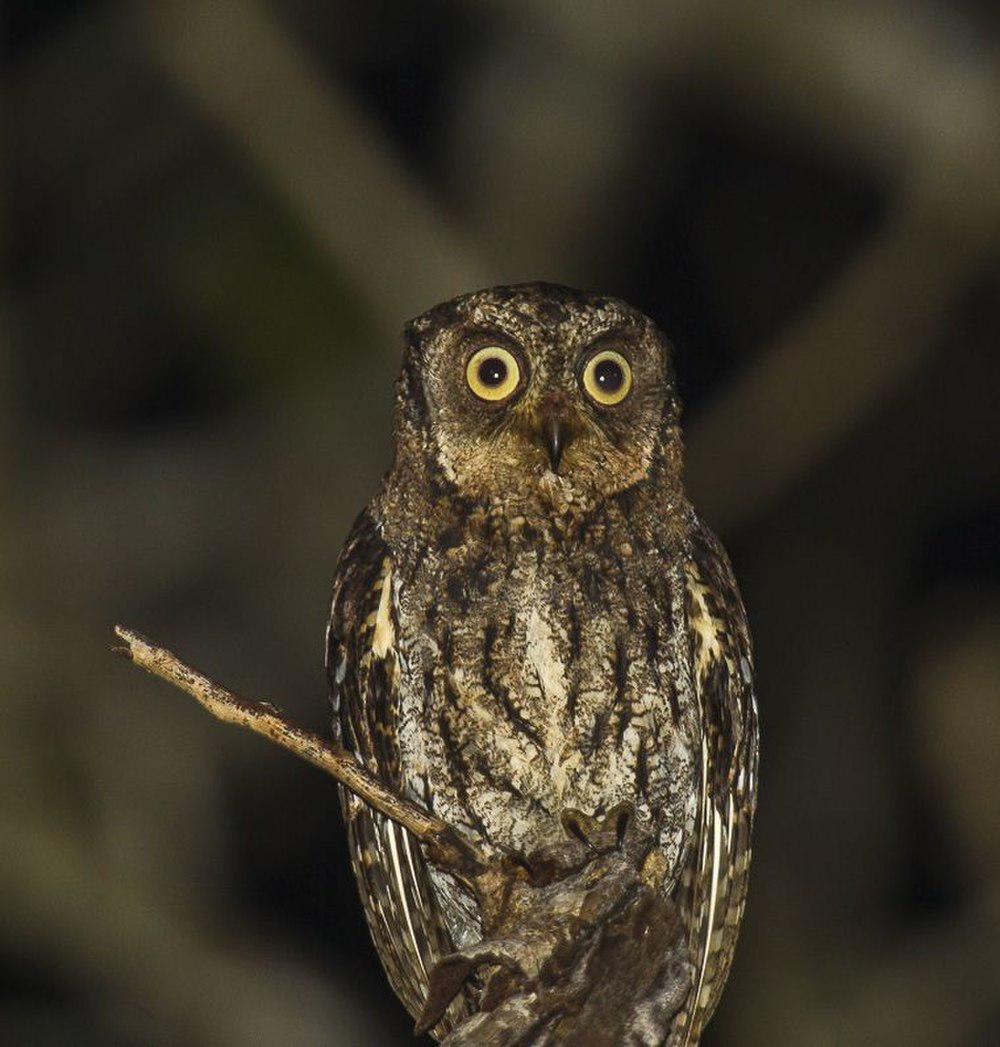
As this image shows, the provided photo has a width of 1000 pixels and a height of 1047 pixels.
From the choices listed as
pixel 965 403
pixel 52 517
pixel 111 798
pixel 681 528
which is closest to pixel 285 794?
pixel 111 798

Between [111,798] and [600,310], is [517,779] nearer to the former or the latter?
[600,310]

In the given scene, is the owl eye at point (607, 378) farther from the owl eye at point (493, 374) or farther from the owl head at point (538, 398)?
the owl eye at point (493, 374)

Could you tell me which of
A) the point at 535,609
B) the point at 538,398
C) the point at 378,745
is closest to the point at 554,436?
the point at 538,398

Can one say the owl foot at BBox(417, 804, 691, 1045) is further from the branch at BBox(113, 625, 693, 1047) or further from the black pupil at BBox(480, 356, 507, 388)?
the black pupil at BBox(480, 356, 507, 388)

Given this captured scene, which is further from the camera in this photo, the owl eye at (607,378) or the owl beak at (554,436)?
the owl eye at (607,378)

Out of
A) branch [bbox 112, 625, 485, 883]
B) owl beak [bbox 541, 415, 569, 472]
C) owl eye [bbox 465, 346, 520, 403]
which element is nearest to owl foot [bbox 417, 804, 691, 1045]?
branch [bbox 112, 625, 485, 883]

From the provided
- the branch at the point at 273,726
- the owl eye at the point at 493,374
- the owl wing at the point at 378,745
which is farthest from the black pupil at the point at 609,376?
the branch at the point at 273,726

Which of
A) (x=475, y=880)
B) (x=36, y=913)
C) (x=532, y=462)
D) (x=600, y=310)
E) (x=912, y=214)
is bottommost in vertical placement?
(x=475, y=880)
